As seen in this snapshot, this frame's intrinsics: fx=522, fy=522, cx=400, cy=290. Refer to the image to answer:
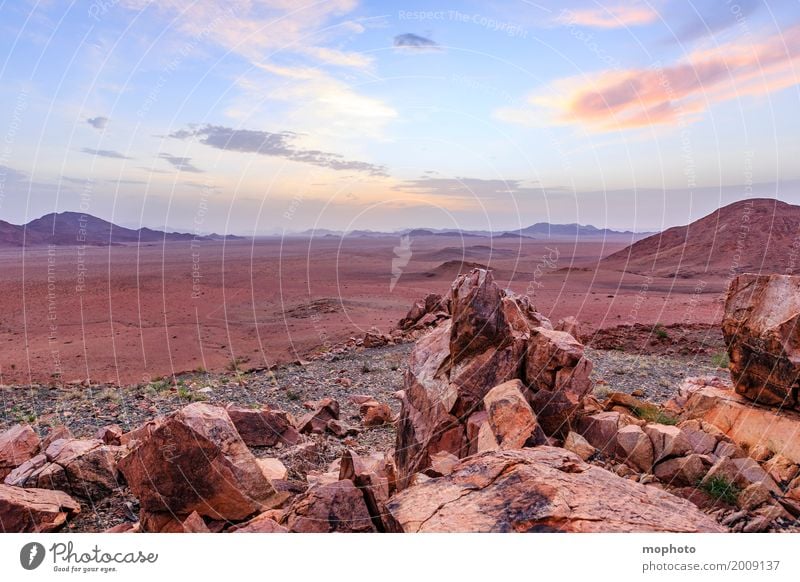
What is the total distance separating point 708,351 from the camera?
2702cm

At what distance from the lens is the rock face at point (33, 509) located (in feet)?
26.2

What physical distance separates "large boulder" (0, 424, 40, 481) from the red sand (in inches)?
170

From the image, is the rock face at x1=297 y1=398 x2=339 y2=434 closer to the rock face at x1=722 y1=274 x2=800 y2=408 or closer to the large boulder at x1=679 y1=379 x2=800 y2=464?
the large boulder at x1=679 y1=379 x2=800 y2=464

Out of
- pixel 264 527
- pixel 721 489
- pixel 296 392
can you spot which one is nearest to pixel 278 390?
pixel 296 392

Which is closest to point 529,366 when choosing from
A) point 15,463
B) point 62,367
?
point 15,463

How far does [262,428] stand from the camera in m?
12.8

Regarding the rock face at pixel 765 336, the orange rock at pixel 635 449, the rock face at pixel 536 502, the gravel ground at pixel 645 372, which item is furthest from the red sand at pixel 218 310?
the rock face at pixel 765 336

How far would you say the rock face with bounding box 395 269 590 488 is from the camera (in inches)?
392

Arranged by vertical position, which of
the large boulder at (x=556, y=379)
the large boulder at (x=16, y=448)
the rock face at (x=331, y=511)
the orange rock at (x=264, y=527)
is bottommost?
the large boulder at (x=16, y=448)

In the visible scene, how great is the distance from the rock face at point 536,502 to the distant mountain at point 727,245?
68.0 meters

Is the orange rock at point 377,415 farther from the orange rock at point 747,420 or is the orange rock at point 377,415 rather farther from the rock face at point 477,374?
the orange rock at point 747,420

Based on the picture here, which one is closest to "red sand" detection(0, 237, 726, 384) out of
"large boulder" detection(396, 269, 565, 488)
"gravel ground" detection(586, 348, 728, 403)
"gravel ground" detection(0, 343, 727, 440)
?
"gravel ground" detection(0, 343, 727, 440)

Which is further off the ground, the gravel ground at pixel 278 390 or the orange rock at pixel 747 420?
the orange rock at pixel 747 420
